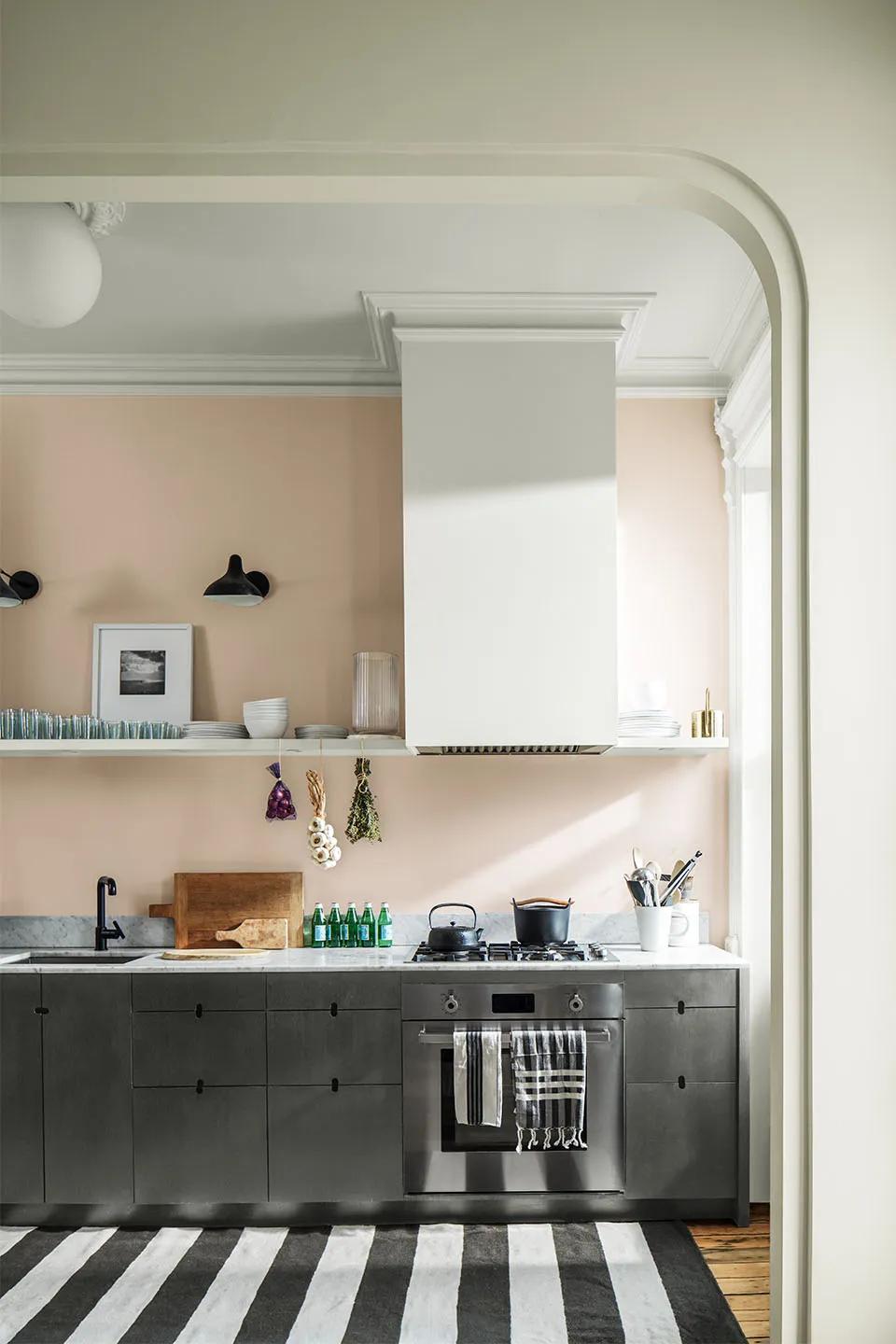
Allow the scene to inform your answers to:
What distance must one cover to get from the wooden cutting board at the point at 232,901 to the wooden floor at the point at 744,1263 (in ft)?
5.42

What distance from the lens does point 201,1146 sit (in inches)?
136

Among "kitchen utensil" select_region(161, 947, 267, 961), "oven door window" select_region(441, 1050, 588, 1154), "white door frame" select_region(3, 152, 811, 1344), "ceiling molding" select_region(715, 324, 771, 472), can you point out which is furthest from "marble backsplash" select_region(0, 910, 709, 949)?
"white door frame" select_region(3, 152, 811, 1344)

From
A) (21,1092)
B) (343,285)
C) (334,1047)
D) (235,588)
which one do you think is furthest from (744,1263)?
(343,285)

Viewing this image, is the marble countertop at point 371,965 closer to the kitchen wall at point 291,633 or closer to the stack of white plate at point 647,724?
the kitchen wall at point 291,633

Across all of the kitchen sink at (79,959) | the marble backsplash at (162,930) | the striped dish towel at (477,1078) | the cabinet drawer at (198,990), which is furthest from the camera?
the marble backsplash at (162,930)

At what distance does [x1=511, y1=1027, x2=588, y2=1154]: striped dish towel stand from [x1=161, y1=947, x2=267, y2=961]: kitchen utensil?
3.14 ft

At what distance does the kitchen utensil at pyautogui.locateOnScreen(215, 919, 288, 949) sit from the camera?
384 centimetres

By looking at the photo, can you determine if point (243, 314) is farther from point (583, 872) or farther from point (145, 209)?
point (583, 872)

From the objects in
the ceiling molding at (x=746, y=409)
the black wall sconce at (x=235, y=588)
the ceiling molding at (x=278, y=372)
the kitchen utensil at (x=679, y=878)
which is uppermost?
the ceiling molding at (x=278, y=372)

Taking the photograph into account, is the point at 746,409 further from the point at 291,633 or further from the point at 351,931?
the point at 351,931

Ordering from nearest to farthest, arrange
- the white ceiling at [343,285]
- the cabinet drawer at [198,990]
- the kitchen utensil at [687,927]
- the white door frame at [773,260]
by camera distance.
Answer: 1. the white door frame at [773,260]
2. the white ceiling at [343,285]
3. the cabinet drawer at [198,990]
4. the kitchen utensil at [687,927]

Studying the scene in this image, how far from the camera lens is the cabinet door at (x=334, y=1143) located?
11.3 ft

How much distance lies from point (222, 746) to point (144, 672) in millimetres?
471

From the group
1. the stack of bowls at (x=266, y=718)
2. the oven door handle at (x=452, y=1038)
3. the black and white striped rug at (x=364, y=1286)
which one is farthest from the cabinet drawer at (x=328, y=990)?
the stack of bowls at (x=266, y=718)
